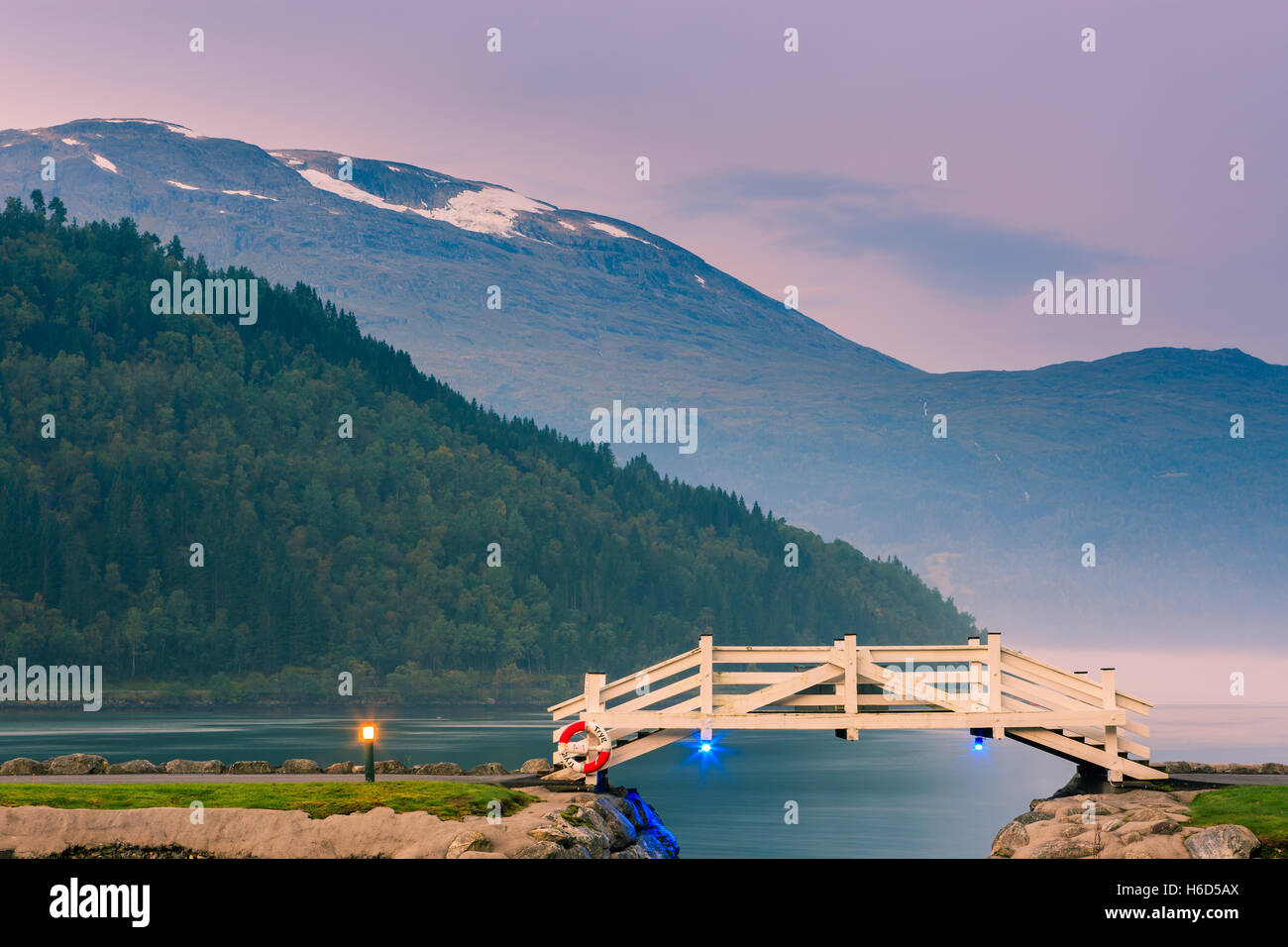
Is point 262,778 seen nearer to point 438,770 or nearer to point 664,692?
point 438,770

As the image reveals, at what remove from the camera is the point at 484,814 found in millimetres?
34438

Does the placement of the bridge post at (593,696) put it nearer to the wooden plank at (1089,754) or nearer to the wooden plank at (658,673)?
the wooden plank at (658,673)

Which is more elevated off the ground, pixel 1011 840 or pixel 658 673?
pixel 658 673

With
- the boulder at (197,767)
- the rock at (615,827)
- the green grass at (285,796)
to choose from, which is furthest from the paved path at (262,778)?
the green grass at (285,796)

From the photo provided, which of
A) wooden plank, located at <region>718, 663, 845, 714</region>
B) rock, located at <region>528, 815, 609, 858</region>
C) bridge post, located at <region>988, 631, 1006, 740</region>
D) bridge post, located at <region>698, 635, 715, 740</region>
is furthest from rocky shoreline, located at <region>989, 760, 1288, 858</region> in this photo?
rock, located at <region>528, 815, 609, 858</region>

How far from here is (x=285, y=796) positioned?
35188 millimetres

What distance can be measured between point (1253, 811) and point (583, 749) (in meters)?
15.9

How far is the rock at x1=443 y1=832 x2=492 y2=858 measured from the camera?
3159cm

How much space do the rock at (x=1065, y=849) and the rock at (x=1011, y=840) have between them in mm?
2102

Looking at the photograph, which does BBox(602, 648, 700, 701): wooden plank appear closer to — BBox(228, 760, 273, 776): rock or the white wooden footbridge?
the white wooden footbridge

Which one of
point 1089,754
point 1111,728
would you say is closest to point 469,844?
point 1089,754
